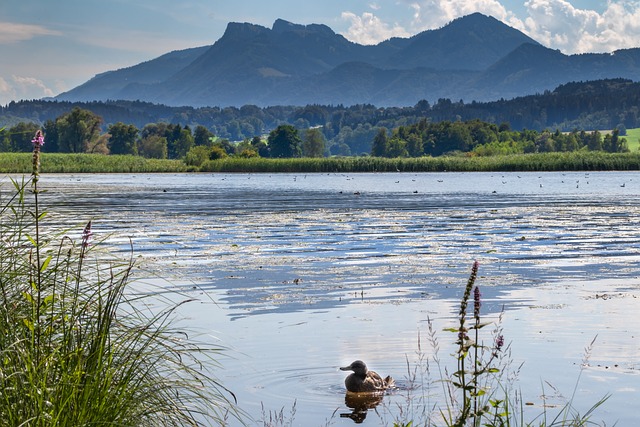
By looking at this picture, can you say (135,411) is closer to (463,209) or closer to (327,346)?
(327,346)

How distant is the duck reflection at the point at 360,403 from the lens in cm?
1144

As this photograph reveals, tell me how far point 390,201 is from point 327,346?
4583 cm

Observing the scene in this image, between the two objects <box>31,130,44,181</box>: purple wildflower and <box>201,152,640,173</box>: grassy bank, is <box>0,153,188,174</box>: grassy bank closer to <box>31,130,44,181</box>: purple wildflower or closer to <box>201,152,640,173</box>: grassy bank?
<box>201,152,640,173</box>: grassy bank

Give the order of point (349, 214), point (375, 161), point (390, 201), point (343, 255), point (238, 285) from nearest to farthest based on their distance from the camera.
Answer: point (238, 285), point (343, 255), point (349, 214), point (390, 201), point (375, 161)

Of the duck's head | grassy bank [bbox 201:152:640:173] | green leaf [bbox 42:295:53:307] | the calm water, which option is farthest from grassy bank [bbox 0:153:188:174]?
green leaf [bbox 42:295:53:307]

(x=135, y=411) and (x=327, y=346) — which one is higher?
(x=135, y=411)

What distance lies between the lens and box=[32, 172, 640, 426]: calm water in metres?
12.4

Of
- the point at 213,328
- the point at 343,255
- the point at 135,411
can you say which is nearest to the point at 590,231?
the point at 343,255

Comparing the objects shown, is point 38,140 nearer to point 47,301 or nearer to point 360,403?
point 47,301

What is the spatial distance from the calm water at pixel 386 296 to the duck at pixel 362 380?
19 centimetres

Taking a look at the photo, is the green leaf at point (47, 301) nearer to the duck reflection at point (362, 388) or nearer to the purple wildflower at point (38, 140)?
the purple wildflower at point (38, 140)

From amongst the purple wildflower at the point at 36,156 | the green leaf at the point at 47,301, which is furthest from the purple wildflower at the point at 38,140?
the green leaf at the point at 47,301

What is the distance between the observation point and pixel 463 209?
166ft

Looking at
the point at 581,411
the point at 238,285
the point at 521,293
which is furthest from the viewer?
the point at 238,285
